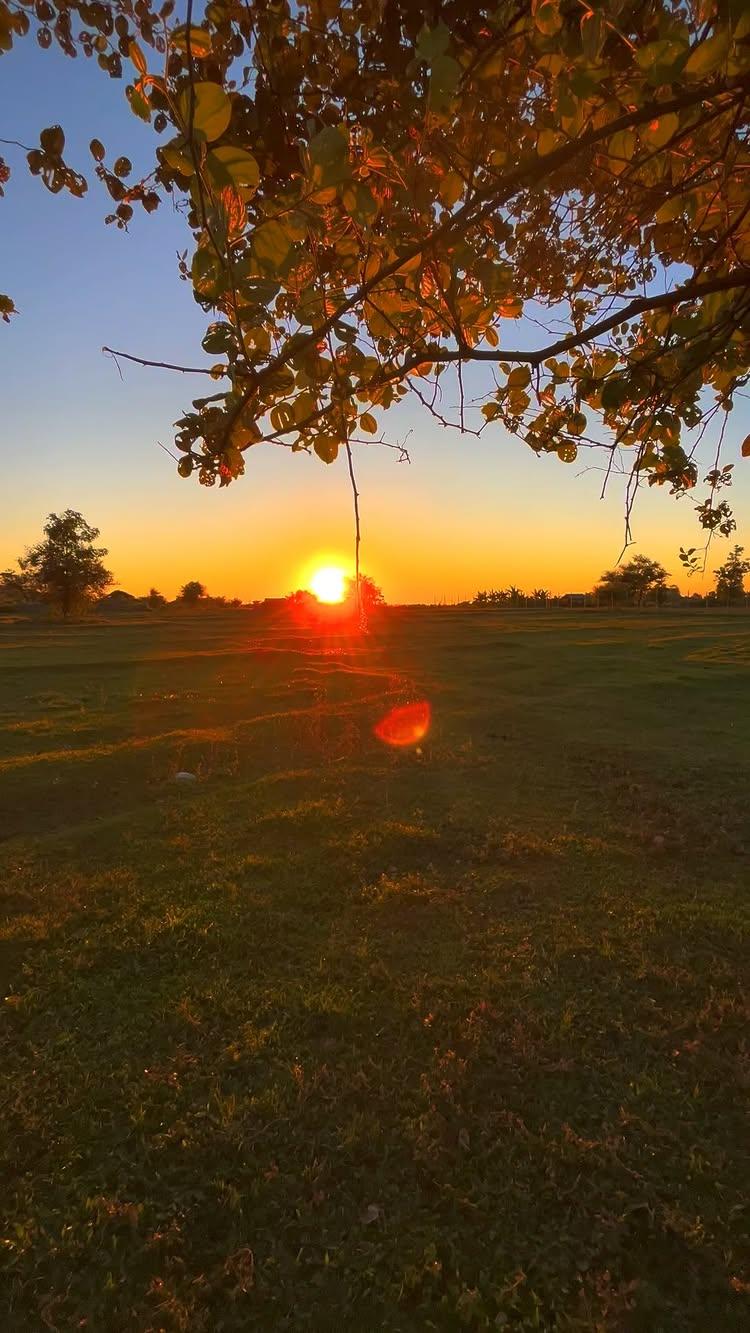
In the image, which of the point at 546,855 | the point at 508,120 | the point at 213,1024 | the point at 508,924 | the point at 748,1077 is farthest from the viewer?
the point at 546,855

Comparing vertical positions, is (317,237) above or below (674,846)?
above

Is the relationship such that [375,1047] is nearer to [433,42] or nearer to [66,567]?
[433,42]

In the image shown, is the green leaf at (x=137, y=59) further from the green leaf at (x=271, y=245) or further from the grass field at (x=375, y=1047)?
the grass field at (x=375, y=1047)

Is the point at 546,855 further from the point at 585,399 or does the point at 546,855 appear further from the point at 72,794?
the point at 72,794

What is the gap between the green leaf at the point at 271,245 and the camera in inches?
62.1

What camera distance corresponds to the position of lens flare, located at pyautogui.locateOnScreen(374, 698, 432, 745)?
1141 centimetres

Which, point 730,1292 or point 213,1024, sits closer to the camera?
point 730,1292

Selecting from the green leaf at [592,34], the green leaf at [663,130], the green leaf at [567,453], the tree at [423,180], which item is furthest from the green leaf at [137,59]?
the green leaf at [567,453]

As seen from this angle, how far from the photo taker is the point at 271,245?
1.58 meters

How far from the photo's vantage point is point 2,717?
1324cm

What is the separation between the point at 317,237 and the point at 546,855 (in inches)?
231

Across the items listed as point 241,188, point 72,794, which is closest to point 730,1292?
point 241,188

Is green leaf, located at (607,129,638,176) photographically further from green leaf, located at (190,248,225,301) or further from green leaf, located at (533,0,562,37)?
green leaf, located at (190,248,225,301)

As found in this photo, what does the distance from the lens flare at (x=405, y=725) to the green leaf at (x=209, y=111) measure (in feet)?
32.7
